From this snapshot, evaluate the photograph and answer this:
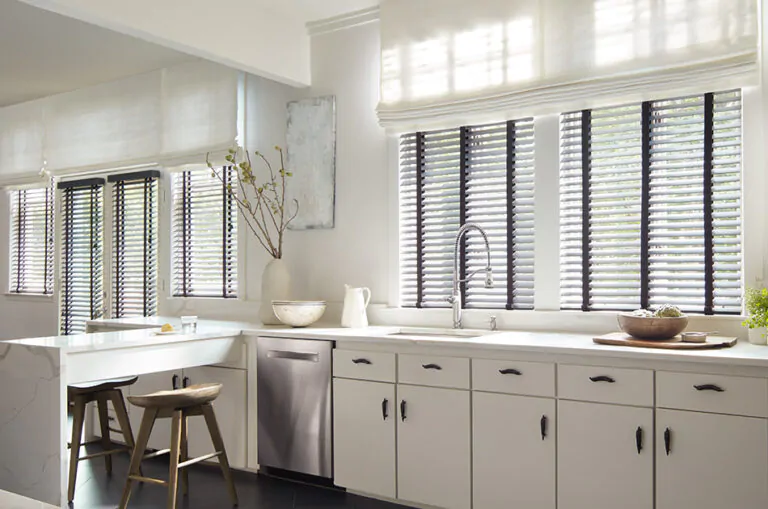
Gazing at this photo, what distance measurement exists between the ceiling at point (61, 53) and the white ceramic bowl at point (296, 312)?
7.46ft

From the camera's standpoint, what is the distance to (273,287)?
15.3 ft

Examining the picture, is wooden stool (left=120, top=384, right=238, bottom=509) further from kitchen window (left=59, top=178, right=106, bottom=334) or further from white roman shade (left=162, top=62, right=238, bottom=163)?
kitchen window (left=59, top=178, right=106, bottom=334)

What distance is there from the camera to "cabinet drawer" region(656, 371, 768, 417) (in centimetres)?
275

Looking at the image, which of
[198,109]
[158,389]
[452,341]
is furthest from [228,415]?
[198,109]

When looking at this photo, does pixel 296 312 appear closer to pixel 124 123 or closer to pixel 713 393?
pixel 713 393

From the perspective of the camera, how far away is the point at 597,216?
3.79m

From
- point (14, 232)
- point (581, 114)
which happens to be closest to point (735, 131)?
point (581, 114)

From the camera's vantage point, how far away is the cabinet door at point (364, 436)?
3680mm

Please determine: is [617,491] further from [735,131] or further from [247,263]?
[247,263]

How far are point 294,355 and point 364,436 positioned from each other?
0.64m

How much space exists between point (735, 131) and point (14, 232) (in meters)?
6.93

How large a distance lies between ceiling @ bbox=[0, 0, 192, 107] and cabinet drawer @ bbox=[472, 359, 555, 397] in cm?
348

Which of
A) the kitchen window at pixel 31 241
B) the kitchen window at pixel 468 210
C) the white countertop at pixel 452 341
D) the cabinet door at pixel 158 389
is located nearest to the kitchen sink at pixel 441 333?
the white countertop at pixel 452 341

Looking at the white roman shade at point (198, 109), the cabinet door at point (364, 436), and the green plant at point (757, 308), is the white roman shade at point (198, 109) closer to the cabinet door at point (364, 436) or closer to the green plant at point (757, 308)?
the cabinet door at point (364, 436)
